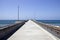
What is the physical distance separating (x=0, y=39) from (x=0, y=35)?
19.7 inches

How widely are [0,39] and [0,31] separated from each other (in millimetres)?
841

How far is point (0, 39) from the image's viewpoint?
17094 mm

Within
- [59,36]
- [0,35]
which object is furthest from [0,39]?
[59,36]

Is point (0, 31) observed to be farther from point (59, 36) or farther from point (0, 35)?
point (59, 36)

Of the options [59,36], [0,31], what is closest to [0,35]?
[0,31]

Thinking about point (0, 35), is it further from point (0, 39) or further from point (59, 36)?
point (59, 36)

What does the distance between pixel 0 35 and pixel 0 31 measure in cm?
40

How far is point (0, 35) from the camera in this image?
687 inches

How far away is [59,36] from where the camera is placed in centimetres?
1781

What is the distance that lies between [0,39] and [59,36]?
19.5ft

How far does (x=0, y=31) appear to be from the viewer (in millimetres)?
17453

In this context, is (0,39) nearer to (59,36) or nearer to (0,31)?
(0,31)
